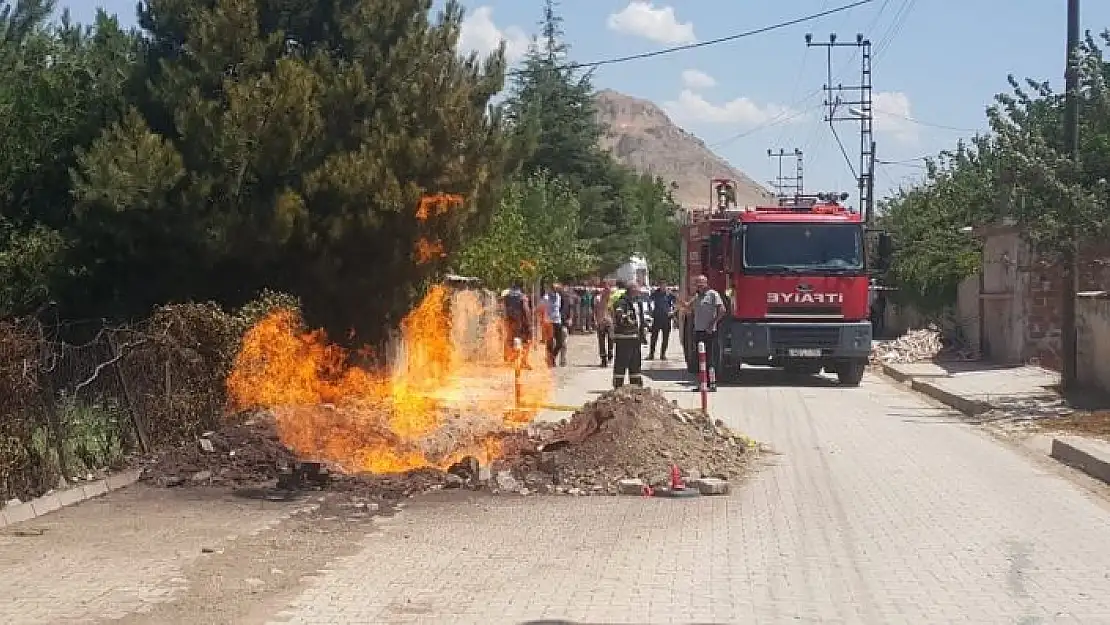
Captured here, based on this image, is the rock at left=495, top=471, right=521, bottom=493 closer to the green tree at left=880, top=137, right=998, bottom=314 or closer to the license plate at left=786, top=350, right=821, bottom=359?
the license plate at left=786, top=350, right=821, bottom=359

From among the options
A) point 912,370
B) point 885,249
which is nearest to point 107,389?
point 885,249

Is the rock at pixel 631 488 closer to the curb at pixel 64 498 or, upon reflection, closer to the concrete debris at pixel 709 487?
the concrete debris at pixel 709 487

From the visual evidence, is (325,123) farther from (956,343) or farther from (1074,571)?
(956,343)

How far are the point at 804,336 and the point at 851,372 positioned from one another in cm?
174

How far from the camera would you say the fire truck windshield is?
2264cm

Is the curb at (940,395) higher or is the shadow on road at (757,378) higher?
the shadow on road at (757,378)

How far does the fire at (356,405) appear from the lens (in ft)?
41.1

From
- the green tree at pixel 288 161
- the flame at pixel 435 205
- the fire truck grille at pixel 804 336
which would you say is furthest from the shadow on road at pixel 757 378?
the green tree at pixel 288 161

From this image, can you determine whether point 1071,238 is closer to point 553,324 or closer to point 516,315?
point 516,315

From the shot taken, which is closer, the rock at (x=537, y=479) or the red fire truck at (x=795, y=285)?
the rock at (x=537, y=479)

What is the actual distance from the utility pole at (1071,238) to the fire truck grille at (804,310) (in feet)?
13.2

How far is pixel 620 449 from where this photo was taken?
472 inches

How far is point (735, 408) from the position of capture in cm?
1909

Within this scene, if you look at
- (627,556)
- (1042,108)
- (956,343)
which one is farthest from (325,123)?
(956,343)
